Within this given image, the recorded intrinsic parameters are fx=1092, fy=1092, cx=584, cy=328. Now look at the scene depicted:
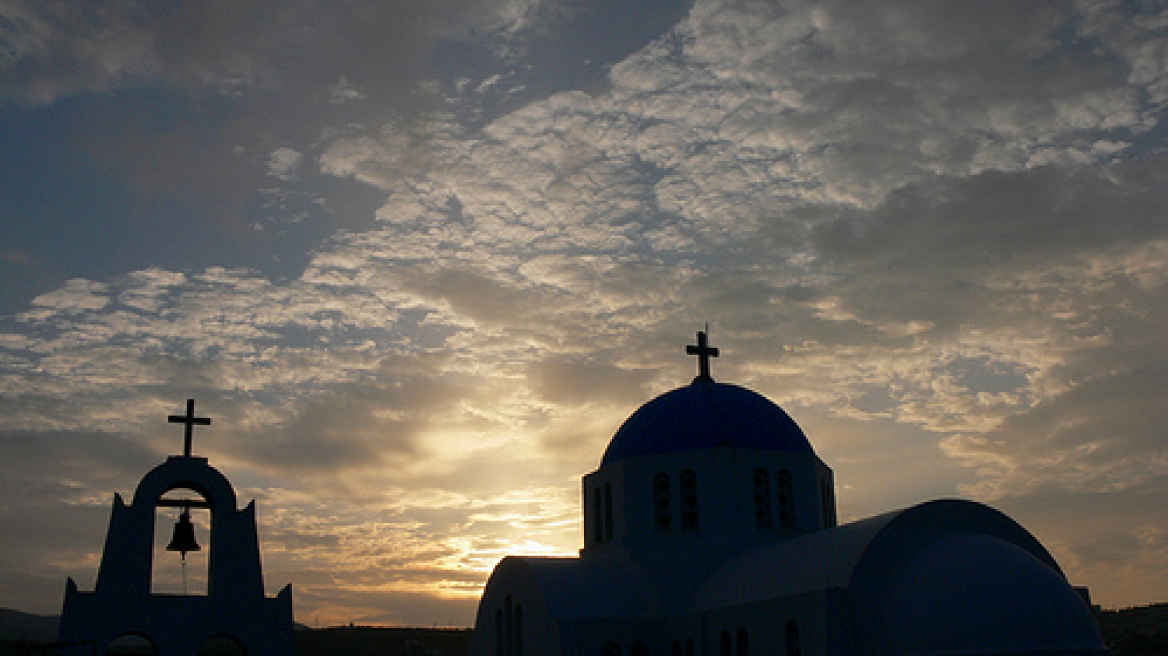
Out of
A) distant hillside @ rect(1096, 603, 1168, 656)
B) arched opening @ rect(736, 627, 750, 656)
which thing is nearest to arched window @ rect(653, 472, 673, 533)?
arched opening @ rect(736, 627, 750, 656)

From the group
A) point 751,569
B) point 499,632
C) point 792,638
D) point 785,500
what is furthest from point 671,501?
point 792,638

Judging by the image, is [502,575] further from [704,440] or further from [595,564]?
[704,440]

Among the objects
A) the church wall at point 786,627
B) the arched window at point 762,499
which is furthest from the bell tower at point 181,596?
the arched window at point 762,499

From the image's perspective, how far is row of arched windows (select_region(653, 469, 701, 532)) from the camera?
2983 centimetres

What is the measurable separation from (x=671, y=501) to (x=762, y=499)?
2.48 m

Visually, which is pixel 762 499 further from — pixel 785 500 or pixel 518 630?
pixel 518 630

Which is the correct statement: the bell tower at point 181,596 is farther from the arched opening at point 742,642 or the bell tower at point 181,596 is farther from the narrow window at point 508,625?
the arched opening at point 742,642

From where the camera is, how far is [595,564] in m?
30.9

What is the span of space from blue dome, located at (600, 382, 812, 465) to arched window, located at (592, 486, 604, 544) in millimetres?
1116

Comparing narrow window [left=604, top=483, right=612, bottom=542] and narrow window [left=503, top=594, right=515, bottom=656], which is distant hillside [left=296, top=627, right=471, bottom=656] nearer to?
narrow window [left=503, top=594, right=515, bottom=656]

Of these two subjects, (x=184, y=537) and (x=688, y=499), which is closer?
(x=184, y=537)

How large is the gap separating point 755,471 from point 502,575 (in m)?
8.09

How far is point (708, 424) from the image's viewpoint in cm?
3062

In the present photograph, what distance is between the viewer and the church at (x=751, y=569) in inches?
798
